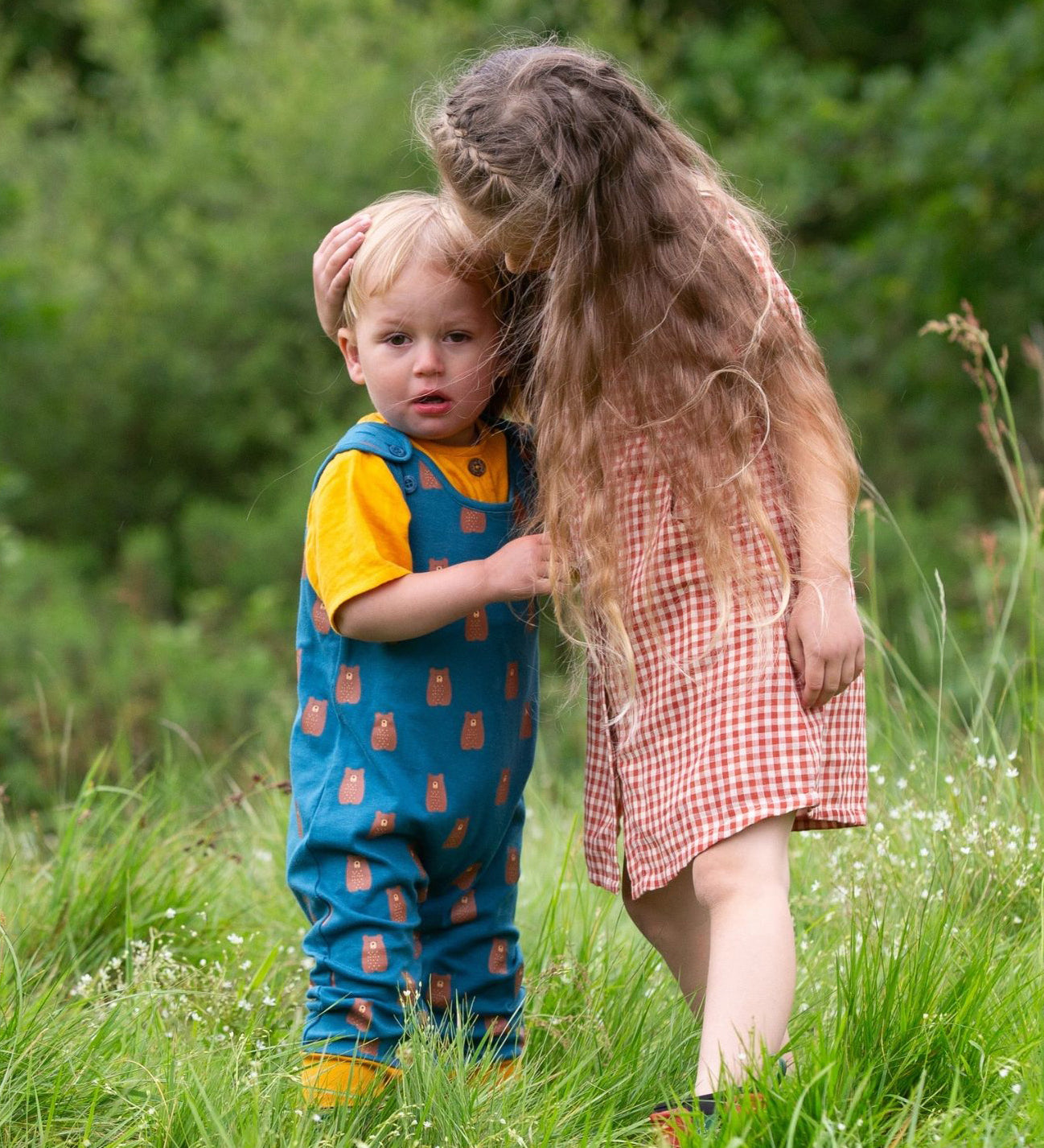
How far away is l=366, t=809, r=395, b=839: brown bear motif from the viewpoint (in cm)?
227

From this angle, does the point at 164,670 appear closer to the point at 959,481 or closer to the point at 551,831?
the point at 551,831

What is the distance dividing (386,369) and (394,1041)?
1.02 metres

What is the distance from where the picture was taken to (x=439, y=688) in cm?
233

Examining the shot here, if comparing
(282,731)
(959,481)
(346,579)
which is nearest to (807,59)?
(959,481)

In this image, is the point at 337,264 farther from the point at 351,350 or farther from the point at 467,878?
the point at 467,878

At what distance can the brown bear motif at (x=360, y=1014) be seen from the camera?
7.39 ft

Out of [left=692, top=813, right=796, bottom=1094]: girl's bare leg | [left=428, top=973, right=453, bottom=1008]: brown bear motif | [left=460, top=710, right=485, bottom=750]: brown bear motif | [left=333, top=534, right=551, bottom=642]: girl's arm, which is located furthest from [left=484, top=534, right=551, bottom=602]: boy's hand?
[left=428, top=973, right=453, bottom=1008]: brown bear motif

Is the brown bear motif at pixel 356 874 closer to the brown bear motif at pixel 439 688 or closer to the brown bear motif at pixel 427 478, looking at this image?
the brown bear motif at pixel 439 688

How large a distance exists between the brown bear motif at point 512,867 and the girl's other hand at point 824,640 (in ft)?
1.99

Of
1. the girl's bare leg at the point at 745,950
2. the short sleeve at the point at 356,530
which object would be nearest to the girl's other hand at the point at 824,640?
the girl's bare leg at the point at 745,950

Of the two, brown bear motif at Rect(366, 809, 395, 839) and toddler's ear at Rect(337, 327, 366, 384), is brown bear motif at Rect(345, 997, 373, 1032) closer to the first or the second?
brown bear motif at Rect(366, 809, 395, 839)

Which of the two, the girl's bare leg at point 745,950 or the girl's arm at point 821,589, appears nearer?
the girl's bare leg at point 745,950

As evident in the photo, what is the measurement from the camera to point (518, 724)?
2432mm

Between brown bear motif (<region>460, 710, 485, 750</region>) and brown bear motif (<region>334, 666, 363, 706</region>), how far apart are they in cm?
17
